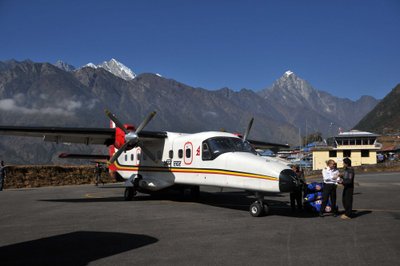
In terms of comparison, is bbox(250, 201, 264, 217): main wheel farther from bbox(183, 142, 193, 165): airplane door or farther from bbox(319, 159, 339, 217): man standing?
bbox(183, 142, 193, 165): airplane door

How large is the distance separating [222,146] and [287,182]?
3.63m

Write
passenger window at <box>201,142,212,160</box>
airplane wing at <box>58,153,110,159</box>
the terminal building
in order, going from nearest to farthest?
passenger window at <box>201,142,212,160</box>, airplane wing at <box>58,153,110,159</box>, the terminal building

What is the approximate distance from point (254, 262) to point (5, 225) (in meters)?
7.36

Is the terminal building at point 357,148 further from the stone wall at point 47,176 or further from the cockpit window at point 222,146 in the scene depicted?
the cockpit window at point 222,146

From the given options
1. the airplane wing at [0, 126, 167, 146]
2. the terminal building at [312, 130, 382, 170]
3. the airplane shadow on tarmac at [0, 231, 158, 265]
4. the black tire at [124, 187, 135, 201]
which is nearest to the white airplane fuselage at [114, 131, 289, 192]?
the black tire at [124, 187, 135, 201]

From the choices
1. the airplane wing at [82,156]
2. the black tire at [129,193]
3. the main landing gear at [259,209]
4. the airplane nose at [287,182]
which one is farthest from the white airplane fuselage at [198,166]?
the airplane wing at [82,156]

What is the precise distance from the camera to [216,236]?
915 cm

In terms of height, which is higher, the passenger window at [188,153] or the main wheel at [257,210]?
the passenger window at [188,153]

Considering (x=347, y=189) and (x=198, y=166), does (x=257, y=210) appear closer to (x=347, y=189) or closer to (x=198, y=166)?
(x=347, y=189)

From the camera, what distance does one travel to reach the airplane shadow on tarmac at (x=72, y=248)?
709 centimetres

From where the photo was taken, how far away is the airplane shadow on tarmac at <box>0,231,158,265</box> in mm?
7090

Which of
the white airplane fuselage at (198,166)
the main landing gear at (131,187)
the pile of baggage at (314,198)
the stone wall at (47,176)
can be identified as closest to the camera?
the white airplane fuselage at (198,166)

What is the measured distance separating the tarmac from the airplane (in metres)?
1.12

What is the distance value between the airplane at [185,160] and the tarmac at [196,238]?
1124mm
